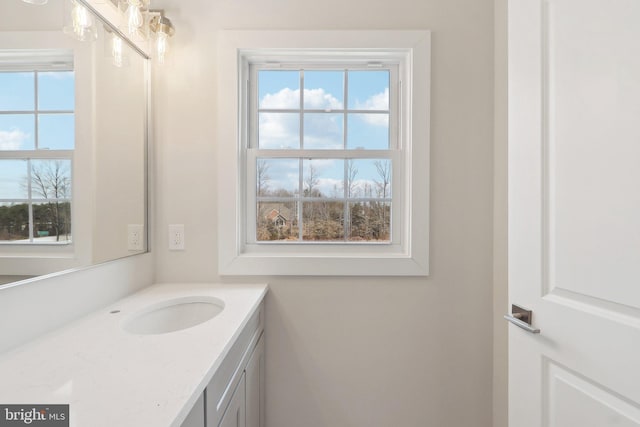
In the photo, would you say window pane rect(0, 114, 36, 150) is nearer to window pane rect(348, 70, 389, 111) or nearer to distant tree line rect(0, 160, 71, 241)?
distant tree line rect(0, 160, 71, 241)

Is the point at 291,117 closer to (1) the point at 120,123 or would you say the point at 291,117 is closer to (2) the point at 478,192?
(1) the point at 120,123

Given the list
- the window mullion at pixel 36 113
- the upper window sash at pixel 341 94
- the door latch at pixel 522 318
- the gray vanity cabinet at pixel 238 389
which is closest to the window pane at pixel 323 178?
the upper window sash at pixel 341 94

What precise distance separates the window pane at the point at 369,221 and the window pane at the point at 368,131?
1.06 ft

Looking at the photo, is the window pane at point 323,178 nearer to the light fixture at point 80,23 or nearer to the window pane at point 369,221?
the window pane at point 369,221

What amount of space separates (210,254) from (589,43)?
5.23 feet

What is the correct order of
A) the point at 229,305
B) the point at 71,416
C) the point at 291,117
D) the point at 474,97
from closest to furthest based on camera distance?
the point at 71,416 < the point at 229,305 < the point at 474,97 < the point at 291,117

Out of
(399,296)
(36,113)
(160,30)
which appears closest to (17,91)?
(36,113)

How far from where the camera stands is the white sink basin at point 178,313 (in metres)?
1.10

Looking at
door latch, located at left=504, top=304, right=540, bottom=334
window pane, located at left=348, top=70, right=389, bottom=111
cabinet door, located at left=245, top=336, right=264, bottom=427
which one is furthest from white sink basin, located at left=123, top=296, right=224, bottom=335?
window pane, located at left=348, top=70, right=389, bottom=111

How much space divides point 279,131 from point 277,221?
0.49 m

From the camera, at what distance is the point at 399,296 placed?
1414 millimetres

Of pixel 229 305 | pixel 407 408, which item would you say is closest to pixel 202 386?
pixel 229 305

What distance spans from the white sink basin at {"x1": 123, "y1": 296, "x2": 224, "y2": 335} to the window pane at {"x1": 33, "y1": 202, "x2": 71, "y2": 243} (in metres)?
0.38

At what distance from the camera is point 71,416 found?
0.50 meters
